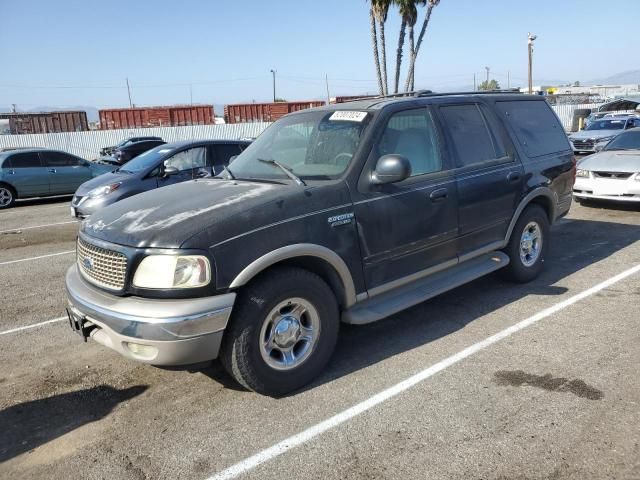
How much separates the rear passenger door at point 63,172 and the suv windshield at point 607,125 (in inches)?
701

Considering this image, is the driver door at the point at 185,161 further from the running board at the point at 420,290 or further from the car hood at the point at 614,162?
the car hood at the point at 614,162

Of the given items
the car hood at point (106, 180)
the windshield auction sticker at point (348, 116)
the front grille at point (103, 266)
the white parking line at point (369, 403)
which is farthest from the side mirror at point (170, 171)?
the white parking line at point (369, 403)

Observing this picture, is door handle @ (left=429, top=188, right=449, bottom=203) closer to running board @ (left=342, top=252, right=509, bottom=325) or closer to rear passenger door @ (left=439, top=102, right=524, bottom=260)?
rear passenger door @ (left=439, top=102, right=524, bottom=260)

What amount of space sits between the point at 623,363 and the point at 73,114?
4190 centimetres

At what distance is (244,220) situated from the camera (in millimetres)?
3299

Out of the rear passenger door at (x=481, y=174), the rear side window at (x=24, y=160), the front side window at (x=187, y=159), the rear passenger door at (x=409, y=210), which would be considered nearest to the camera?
the rear passenger door at (x=409, y=210)

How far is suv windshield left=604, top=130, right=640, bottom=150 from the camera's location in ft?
32.2

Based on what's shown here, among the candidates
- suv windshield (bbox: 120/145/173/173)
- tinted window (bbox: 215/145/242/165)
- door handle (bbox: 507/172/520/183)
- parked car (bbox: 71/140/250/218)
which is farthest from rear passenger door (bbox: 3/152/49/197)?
door handle (bbox: 507/172/520/183)

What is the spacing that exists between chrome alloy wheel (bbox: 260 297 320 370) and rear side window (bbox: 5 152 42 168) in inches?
542

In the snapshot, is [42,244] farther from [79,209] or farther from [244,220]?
[244,220]

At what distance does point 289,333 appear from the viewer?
11.5ft

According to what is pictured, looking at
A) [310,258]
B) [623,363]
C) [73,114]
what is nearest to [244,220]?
[310,258]

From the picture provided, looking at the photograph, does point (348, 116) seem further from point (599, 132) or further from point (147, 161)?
point (599, 132)

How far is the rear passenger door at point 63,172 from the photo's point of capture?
48.9ft
